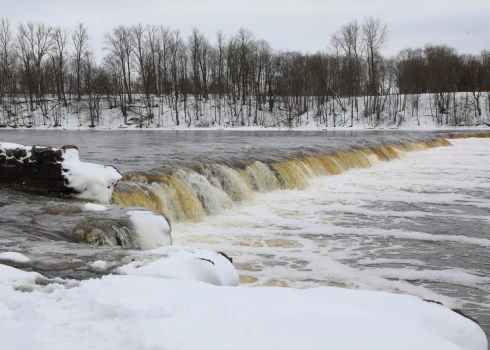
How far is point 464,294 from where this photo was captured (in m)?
5.96

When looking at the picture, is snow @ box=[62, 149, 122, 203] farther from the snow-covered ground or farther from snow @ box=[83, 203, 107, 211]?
the snow-covered ground

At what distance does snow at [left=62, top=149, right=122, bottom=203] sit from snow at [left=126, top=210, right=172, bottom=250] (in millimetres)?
1657

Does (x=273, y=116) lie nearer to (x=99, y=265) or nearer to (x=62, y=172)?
(x=62, y=172)

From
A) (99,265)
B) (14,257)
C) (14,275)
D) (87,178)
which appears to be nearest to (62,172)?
(87,178)

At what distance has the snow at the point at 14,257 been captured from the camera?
4777 millimetres

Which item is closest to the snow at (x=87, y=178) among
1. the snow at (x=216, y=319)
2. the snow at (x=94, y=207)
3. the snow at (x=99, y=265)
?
the snow at (x=94, y=207)

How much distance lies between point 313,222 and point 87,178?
4685mm

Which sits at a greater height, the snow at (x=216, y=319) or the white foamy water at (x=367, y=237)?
the snow at (x=216, y=319)

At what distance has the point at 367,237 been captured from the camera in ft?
29.0

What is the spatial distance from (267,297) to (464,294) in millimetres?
3560

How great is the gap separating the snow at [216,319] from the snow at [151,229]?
2553 mm

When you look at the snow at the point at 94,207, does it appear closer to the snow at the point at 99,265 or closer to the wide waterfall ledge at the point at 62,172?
the wide waterfall ledge at the point at 62,172

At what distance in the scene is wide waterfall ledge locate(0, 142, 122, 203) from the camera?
8422 mm

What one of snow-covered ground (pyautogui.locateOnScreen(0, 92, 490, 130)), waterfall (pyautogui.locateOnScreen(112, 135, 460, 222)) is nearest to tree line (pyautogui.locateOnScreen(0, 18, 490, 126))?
snow-covered ground (pyautogui.locateOnScreen(0, 92, 490, 130))
